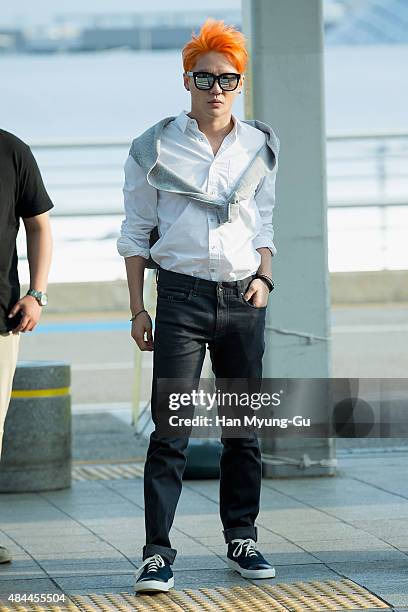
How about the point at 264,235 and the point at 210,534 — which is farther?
the point at 210,534

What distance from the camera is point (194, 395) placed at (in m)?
4.00

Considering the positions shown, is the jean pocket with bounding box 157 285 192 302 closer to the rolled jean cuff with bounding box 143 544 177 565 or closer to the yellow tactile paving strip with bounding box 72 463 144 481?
the rolled jean cuff with bounding box 143 544 177 565

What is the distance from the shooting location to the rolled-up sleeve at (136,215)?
4020 mm

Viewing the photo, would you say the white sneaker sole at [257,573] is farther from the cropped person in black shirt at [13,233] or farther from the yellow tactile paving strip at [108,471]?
the yellow tactile paving strip at [108,471]

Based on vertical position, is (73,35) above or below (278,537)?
above

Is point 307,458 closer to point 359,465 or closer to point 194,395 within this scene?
point 359,465

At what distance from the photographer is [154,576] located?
3885 mm

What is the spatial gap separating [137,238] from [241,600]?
118 cm

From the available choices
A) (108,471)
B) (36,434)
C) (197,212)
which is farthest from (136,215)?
(108,471)

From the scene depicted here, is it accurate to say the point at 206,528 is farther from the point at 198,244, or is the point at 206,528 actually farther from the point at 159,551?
the point at 198,244

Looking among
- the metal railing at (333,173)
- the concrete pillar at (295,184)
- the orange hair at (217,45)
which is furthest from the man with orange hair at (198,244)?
the metal railing at (333,173)

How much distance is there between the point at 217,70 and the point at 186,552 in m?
1.76

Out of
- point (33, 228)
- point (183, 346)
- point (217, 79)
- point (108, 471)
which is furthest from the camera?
point (108, 471)

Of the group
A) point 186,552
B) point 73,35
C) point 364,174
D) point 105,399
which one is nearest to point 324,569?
point 186,552
